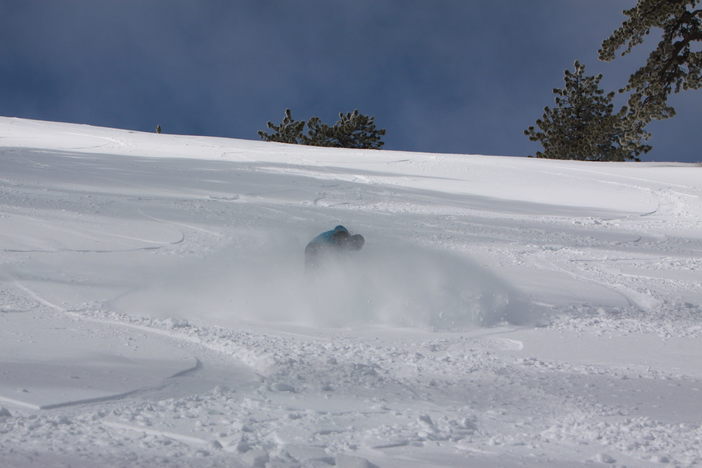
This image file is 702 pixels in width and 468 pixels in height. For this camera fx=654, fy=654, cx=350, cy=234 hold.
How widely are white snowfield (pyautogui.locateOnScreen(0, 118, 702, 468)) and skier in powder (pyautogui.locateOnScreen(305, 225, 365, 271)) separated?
5.4 inches

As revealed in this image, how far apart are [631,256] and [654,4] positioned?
12091 millimetres

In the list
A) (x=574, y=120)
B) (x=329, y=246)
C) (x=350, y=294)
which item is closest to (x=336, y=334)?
(x=350, y=294)

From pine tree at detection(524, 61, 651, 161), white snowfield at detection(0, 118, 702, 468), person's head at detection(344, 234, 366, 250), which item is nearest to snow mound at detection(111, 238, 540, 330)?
white snowfield at detection(0, 118, 702, 468)

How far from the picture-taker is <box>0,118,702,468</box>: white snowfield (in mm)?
2533

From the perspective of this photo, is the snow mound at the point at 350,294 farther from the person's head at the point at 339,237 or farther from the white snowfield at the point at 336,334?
the person's head at the point at 339,237

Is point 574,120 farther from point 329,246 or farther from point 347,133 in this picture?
point 329,246

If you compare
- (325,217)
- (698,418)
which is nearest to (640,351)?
(698,418)

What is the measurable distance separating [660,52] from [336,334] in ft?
56.0

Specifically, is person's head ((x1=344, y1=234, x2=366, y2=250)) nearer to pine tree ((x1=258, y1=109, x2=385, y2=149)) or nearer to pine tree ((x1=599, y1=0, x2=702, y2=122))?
pine tree ((x1=599, y1=0, x2=702, y2=122))

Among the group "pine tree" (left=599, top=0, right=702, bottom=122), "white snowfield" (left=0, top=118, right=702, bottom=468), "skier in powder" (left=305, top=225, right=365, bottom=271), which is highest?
"pine tree" (left=599, top=0, right=702, bottom=122)

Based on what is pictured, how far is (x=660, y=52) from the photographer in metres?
17.9

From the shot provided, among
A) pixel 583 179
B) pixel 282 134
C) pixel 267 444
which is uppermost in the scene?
pixel 282 134

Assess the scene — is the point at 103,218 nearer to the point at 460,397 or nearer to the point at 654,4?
the point at 460,397

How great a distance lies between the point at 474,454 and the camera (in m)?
2.47
